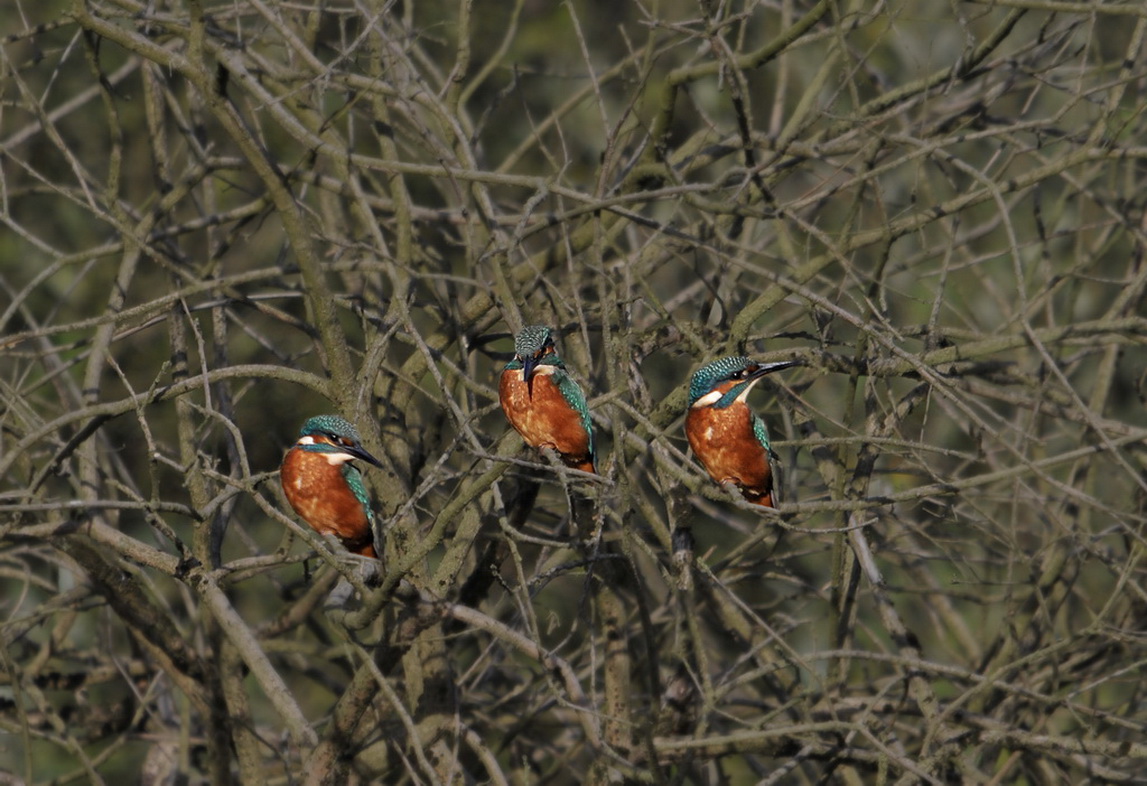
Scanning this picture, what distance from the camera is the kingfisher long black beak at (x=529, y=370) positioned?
417 centimetres

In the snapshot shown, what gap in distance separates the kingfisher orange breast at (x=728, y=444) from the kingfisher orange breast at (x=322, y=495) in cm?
114

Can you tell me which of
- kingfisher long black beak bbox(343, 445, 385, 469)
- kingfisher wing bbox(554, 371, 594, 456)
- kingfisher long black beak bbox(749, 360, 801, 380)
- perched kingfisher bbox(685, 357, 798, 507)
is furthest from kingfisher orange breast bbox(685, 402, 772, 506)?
kingfisher long black beak bbox(343, 445, 385, 469)

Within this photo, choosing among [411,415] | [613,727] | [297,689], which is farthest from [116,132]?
[297,689]

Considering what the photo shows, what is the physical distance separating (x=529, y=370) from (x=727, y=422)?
65 centimetres

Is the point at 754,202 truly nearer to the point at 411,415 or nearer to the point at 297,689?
the point at 411,415

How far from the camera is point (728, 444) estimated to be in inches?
165

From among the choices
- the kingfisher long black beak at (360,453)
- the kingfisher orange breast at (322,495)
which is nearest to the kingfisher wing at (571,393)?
the kingfisher long black beak at (360,453)

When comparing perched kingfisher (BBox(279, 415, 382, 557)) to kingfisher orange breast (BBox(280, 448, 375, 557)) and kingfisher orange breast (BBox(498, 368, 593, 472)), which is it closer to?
kingfisher orange breast (BBox(280, 448, 375, 557))

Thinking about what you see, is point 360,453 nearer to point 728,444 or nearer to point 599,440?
point 728,444

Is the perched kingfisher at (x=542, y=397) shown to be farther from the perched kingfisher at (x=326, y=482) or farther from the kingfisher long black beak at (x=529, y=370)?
the perched kingfisher at (x=326, y=482)

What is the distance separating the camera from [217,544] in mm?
4711

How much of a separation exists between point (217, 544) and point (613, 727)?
1587mm

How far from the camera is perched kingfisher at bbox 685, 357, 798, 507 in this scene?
4168mm

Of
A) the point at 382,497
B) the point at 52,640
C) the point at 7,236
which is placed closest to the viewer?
the point at 382,497
